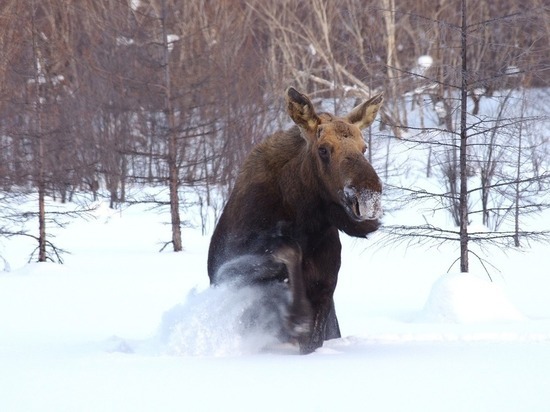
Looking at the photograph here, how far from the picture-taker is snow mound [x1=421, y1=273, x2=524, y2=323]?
10.4m

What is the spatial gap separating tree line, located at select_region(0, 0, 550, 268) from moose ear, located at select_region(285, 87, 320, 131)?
358 centimetres

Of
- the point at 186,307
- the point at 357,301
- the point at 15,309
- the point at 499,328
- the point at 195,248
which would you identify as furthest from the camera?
the point at 195,248

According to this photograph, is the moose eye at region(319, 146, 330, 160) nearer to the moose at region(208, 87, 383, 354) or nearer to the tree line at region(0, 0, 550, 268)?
the moose at region(208, 87, 383, 354)

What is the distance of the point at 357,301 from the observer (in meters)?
13.5

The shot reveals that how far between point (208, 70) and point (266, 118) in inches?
253

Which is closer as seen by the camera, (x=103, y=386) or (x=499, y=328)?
(x=103, y=386)

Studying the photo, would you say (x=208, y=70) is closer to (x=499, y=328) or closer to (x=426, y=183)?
(x=426, y=183)

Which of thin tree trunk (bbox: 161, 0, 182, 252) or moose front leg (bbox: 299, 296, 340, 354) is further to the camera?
thin tree trunk (bbox: 161, 0, 182, 252)

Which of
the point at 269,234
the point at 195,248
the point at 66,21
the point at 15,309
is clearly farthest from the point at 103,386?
the point at 66,21

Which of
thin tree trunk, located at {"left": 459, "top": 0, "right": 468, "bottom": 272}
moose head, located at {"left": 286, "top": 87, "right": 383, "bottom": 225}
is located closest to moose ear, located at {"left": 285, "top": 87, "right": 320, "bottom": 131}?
moose head, located at {"left": 286, "top": 87, "right": 383, "bottom": 225}

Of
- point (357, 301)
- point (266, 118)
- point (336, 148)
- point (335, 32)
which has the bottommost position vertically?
point (357, 301)

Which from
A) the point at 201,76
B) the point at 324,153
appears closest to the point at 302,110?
the point at 324,153

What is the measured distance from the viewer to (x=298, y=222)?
6.59m

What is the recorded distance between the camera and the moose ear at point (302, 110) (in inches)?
259
